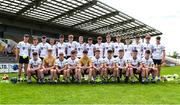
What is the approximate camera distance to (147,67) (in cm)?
1186

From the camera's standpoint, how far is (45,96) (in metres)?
8.41

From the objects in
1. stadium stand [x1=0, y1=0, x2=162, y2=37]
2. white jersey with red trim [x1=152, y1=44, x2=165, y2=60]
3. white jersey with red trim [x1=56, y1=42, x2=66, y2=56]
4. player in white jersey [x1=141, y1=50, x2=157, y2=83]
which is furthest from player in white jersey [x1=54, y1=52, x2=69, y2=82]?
stadium stand [x1=0, y1=0, x2=162, y2=37]

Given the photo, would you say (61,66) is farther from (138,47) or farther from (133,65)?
(138,47)

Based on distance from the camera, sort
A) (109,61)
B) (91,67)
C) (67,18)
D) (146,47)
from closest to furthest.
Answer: (91,67)
(109,61)
(146,47)
(67,18)

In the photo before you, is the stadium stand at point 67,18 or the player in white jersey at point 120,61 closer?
the player in white jersey at point 120,61

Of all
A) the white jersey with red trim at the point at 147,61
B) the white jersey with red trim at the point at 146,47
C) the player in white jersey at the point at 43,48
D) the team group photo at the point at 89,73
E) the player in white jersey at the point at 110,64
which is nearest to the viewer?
the team group photo at the point at 89,73

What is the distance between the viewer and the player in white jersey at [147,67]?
11812 mm

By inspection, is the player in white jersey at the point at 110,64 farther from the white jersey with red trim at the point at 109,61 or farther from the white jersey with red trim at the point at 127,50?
the white jersey with red trim at the point at 127,50

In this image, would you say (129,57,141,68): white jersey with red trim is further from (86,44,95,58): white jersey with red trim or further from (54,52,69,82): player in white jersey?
(54,52,69,82): player in white jersey

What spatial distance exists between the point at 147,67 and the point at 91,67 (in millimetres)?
1916

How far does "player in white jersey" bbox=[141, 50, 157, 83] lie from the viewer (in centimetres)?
1181

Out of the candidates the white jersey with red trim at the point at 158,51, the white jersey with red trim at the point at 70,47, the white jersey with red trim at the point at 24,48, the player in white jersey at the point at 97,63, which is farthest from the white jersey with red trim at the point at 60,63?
the white jersey with red trim at the point at 158,51

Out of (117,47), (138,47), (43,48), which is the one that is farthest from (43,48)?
(138,47)

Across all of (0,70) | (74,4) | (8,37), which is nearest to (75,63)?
(0,70)
